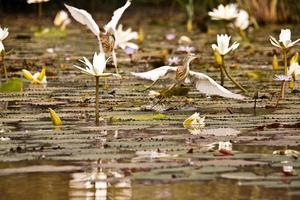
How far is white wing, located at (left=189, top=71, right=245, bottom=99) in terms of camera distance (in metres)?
4.29

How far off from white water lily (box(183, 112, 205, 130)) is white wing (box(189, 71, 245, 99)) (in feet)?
1.62

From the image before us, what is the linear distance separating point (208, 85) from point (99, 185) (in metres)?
1.64

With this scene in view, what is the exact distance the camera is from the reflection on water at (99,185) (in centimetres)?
265

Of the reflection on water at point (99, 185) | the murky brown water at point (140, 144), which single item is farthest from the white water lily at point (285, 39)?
the reflection on water at point (99, 185)

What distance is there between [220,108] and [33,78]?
134 centimetres

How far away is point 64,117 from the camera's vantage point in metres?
4.09

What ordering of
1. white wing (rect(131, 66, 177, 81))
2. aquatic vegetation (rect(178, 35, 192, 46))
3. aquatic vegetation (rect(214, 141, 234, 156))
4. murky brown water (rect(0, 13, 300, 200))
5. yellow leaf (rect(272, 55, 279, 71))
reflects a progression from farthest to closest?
aquatic vegetation (rect(178, 35, 192, 46)), yellow leaf (rect(272, 55, 279, 71)), white wing (rect(131, 66, 177, 81)), aquatic vegetation (rect(214, 141, 234, 156)), murky brown water (rect(0, 13, 300, 200))

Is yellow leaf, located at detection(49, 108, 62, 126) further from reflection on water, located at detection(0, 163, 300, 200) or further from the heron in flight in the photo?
reflection on water, located at detection(0, 163, 300, 200)

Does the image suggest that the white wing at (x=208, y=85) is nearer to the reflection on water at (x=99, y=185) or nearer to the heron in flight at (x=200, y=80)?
the heron in flight at (x=200, y=80)

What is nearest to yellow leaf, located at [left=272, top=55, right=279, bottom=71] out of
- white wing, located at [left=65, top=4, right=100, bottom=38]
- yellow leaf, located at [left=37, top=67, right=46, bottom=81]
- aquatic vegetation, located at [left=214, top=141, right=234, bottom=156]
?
yellow leaf, located at [left=37, top=67, right=46, bottom=81]

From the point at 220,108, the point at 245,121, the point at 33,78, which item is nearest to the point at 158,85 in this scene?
the point at 33,78

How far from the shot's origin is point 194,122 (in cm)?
380

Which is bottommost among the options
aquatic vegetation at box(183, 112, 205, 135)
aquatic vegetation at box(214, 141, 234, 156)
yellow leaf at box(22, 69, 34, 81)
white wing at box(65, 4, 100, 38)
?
aquatic vegetation at box(214, 141, 234, 156)

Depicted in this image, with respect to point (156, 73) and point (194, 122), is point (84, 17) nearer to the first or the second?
point (156, 73)
